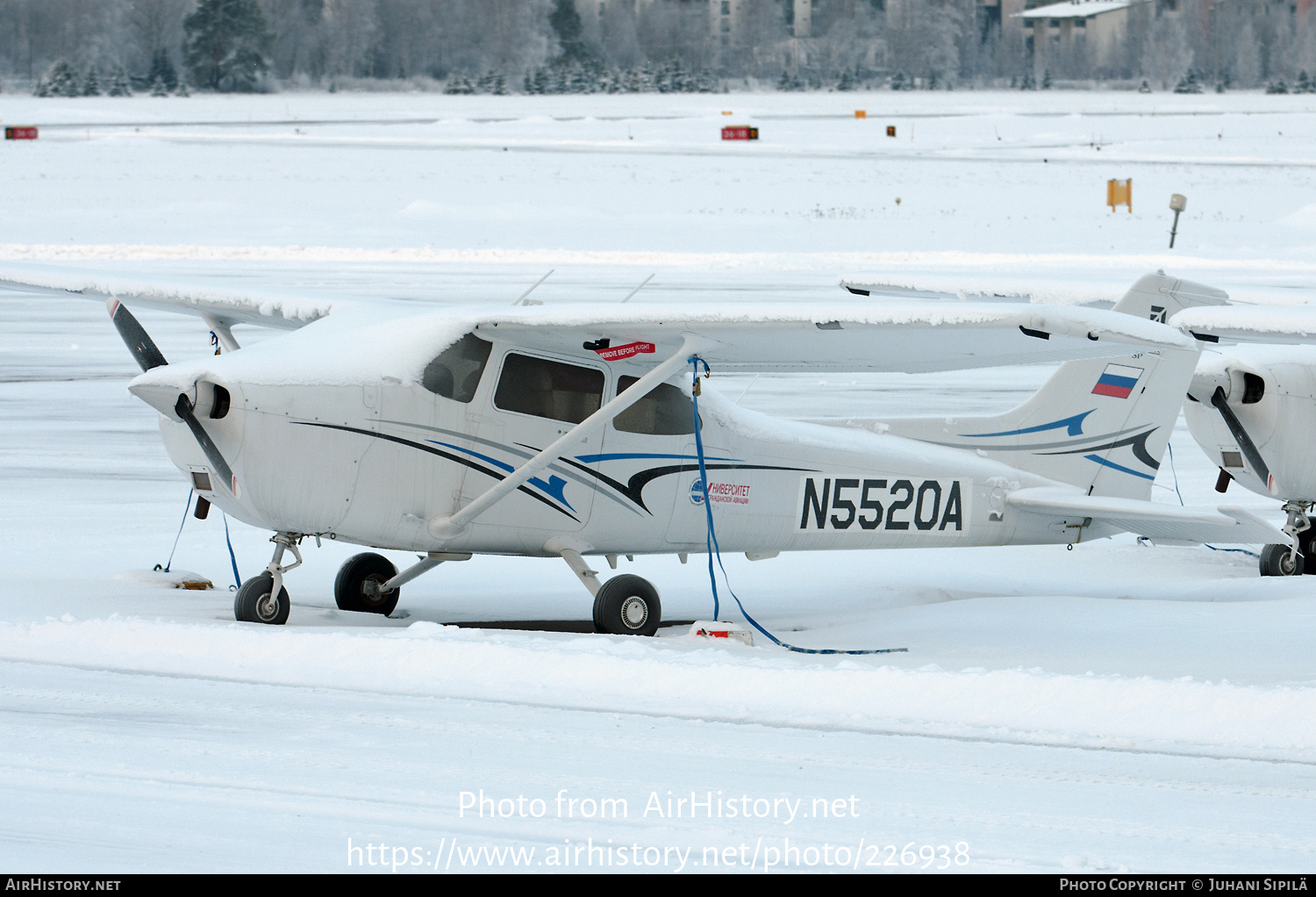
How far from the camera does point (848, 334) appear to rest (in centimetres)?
755

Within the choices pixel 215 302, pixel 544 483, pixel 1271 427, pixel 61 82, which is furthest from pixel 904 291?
pixel 61 82

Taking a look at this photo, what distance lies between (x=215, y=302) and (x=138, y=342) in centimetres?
142

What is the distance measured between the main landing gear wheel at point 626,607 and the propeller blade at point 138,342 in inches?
101

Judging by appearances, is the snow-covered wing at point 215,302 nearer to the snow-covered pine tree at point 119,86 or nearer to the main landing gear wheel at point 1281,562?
the main landing gear wheel at point 1281,562

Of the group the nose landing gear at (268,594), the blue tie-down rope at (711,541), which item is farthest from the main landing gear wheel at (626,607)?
the nose landing gear at (268,594)

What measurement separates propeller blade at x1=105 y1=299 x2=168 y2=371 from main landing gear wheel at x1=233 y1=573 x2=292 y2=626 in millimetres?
1219

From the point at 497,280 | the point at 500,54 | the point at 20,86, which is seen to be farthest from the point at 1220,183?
the point at 500,54

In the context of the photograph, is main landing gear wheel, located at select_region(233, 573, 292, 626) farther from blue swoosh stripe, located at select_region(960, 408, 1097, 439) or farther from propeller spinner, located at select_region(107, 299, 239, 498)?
blue swoosh stripe, located at select_region(960, 408, 1097, 439)

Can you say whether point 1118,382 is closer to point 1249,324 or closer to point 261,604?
point 1249,324

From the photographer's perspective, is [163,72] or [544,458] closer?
[544,458]

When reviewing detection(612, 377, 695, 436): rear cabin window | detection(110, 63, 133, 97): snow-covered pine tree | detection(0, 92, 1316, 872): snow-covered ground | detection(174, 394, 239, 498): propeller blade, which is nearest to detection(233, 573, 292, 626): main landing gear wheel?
detection(0, 92, 1316, 872): snow-covered ground

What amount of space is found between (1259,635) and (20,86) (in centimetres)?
15126

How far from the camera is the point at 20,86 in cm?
14262

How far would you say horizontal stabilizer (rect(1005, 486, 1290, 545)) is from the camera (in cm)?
905
